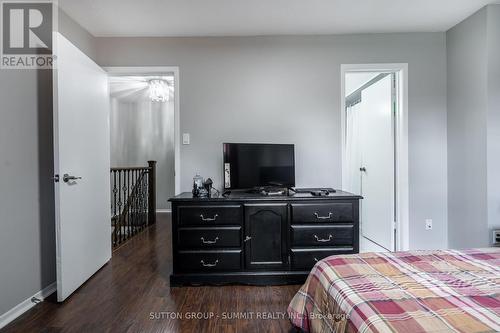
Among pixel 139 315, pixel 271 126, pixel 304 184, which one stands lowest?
pixel 139 315

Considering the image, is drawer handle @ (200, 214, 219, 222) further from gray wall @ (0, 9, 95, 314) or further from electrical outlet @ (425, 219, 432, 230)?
electrical outlet @ (425, 219, 432, 230)

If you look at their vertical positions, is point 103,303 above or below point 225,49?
below

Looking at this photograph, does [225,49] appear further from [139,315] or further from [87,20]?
[139,315]

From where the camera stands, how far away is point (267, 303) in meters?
2.02

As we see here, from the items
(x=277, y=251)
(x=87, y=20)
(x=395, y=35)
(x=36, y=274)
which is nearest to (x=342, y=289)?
(x=277, y=251)

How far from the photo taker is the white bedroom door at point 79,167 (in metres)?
2.03

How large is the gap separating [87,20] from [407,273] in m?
3.27

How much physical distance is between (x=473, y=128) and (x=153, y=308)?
326cm

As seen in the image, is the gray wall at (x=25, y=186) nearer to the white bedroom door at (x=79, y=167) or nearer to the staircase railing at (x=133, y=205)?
the white bedroom door at (x=79, y=167)

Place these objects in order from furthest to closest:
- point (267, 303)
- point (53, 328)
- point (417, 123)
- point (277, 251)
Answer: point (417, 123) < point (277, 251) < point (267, 303) < point (53, 328)

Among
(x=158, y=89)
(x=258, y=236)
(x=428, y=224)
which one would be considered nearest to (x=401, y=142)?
(x=428, y=224)

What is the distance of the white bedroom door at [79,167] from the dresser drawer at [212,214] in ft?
2.97

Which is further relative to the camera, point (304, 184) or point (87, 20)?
point (304, 184)

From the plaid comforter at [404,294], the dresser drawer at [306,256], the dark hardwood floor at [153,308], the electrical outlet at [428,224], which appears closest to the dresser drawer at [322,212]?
the dresser drawer at [306,256]
